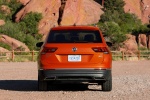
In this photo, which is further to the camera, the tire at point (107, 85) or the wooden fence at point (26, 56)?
the wooden fence at point (26, 56)

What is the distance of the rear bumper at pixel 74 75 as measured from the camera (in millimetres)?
13438

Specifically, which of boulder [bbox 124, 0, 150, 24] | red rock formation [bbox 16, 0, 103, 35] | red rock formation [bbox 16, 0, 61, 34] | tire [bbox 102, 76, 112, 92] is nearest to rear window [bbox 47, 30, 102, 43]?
tire [bbox 102, 76, 112, 92]

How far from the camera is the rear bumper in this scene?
44.1 ft

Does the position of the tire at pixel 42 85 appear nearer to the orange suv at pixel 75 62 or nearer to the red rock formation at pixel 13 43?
the orange suv at pixel 75 62

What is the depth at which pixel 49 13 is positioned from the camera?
2506 inches

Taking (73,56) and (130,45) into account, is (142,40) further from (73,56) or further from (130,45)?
(73,56)

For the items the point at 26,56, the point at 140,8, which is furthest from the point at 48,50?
the point at 140,8

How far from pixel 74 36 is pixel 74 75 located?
1.33m

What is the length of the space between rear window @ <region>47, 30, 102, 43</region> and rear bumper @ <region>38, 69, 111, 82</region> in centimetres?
93

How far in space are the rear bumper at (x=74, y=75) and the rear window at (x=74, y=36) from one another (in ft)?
3.04

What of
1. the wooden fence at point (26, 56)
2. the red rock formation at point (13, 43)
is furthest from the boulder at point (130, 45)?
the red rock formation at point (13, 43)

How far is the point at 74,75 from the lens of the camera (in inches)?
529

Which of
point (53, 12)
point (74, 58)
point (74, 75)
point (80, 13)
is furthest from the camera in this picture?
point (80, 13)

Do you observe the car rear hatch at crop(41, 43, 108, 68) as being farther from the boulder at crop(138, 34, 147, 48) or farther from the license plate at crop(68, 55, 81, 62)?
the boulder at crop(138, 34, 147, 48)
